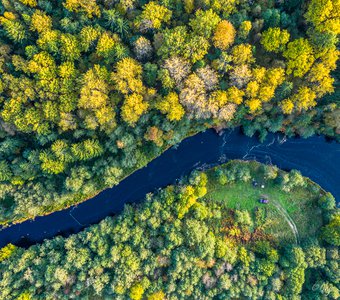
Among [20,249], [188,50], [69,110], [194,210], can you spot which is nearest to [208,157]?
[194,210]

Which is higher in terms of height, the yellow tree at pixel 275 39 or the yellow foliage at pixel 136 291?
the yellow tree at pixel 275 39

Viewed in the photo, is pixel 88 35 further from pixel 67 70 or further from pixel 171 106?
pixel 171 106

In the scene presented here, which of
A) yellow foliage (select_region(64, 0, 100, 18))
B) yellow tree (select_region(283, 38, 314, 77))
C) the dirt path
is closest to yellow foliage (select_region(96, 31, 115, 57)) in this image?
yellow foliage (select_region(64, 0, 100, 18))

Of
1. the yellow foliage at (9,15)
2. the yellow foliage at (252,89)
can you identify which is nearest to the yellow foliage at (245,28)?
the yellow foliage at (252,89)

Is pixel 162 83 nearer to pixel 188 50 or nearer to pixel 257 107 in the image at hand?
pixel 188 50

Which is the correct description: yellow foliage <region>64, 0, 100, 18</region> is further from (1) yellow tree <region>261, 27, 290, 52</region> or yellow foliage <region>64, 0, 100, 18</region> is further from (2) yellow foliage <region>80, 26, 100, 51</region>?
(1) yellow tree <region>261, 27, 290, 52</region>

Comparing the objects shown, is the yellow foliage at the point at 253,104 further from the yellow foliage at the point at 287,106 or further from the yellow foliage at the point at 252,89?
the yellow foliage at the point at 287,106
